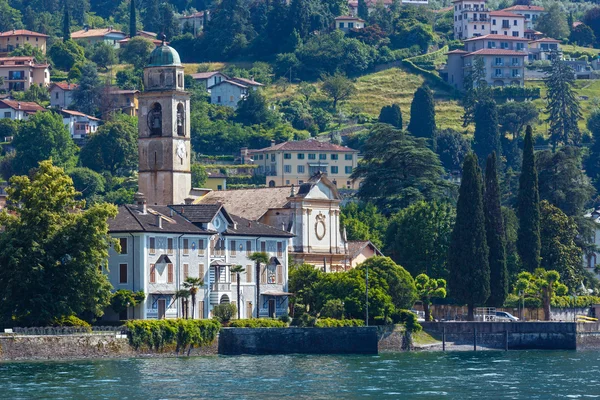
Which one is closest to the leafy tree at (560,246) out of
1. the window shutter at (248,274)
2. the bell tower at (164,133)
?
the bell tower at (164,133)

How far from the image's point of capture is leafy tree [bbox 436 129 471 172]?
188 metres

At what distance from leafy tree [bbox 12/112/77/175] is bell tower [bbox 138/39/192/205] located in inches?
2246

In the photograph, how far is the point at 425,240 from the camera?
117m

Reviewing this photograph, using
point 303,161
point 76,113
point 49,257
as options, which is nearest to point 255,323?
point 49,257

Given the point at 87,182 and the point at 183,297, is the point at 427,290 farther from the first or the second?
the point at 87,182

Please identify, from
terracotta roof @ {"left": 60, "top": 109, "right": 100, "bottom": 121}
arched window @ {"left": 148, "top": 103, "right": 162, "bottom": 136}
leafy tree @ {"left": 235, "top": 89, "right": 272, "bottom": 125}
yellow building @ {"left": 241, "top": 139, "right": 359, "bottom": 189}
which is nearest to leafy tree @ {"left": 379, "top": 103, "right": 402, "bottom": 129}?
leafy tree @ {"left": 235, "top": 89, "right": 272, "bottom": 125}

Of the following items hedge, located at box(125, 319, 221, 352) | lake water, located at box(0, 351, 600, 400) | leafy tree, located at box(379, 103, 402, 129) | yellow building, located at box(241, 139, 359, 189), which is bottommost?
lake water, located at box(0, 351, 600, 400)

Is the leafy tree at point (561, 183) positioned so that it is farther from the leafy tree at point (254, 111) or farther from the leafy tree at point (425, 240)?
the leafy tree at point (254, 111)

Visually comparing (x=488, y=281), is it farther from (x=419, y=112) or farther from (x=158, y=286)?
(x=419, y=112)

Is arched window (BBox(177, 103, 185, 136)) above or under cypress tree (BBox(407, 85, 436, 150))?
under

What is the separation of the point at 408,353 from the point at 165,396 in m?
30.1

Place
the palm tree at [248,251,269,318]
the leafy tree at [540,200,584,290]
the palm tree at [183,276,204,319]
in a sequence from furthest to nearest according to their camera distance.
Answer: the leafy tree at [540,200,584,290]
the palm tree at [248,251,269,318]
the palm tree at [183,276,204,319]

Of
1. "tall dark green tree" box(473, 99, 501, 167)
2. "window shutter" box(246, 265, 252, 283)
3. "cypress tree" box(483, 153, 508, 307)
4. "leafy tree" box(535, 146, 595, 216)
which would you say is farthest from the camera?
"tall dark green tree" box(473, 99, 501, 167)

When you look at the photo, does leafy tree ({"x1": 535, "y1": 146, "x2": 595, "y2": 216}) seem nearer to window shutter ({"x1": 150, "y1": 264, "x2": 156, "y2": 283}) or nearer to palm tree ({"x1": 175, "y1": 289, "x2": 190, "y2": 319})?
palm tree ({"x1": 175, "y1": 289, "x2": 190, "y2": 319})
